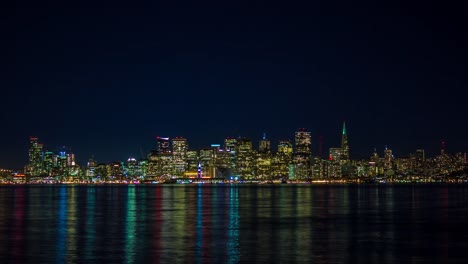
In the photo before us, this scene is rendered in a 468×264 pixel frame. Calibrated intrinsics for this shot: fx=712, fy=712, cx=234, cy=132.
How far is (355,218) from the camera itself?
6053 centimetres

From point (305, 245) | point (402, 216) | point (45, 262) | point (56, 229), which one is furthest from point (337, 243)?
point (402, 216)

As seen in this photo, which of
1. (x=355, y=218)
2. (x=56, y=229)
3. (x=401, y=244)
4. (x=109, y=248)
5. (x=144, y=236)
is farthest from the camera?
(x=355, y=218)

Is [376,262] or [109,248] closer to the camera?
[376,262]

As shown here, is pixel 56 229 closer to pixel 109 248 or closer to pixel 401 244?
pixel 109 248

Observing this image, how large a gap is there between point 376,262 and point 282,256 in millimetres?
4482

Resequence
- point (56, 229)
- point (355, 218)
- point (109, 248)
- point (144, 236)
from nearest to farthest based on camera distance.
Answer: point (109, 248) → point (144, 236) → point (56, 229) → point (355, 218)

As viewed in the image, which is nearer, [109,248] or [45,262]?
[45,262]

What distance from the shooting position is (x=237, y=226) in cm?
5131

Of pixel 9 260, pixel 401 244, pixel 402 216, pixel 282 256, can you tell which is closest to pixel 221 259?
pixel 282 256

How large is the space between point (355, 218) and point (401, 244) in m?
21.3

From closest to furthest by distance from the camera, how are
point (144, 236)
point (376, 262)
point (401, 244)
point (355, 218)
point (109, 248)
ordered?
point (376, 262) → point (109, 248) → point (401, 244) → point (144, 236) → point (355, 218)

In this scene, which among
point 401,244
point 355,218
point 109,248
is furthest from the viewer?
point 355,218

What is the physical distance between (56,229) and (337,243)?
20.1m

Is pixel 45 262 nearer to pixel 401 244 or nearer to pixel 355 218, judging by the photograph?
pixel 401 244
